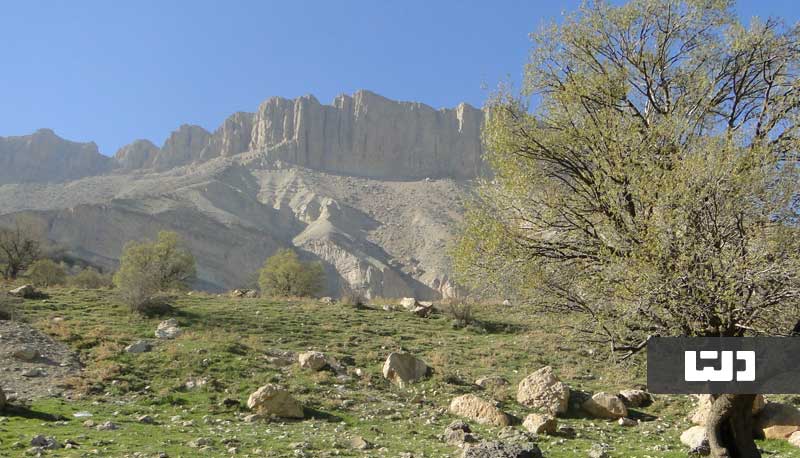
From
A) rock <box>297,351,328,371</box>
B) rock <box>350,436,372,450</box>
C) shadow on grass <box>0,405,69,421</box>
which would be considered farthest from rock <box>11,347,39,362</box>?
rock <box>350,436,372,450</box>

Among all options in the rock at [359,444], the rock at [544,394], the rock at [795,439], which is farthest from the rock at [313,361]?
the rock at [795,439]

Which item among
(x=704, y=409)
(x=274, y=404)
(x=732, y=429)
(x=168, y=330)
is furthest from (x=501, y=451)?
(x=168, y=330)

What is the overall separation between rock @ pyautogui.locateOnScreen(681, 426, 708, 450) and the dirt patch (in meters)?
17.8

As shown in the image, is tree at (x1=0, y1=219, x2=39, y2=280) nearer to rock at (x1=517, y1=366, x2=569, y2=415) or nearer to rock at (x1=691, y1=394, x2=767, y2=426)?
rock at (x1=517, y1=366, x2=569, y2=415)

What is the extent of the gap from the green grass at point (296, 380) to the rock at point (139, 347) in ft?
1.33

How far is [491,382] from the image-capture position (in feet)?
70.3

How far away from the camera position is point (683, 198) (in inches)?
384

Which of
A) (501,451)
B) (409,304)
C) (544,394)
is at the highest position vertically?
(409,304)

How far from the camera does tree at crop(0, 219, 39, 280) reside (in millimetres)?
51375

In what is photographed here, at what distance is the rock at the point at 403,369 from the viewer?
70.6 ft

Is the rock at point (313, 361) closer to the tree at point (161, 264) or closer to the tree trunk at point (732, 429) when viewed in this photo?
the tree trunk at point (732, 429)

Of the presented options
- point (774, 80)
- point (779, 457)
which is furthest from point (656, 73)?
point (779, 457)

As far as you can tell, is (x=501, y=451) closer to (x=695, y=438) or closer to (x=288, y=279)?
(x=695, y=438)

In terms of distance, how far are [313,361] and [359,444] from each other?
8996 mm
